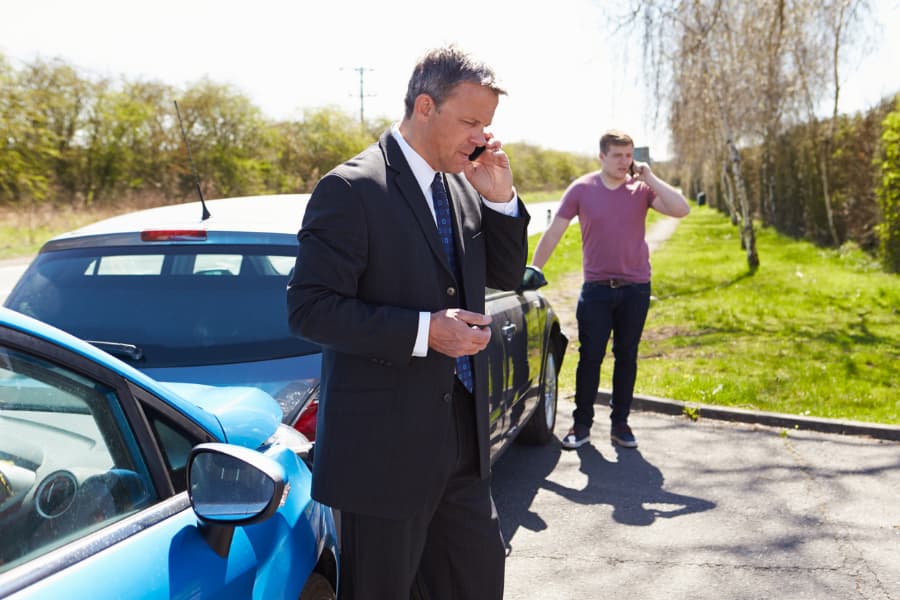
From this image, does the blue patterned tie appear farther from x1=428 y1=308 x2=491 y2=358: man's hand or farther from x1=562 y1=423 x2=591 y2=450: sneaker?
x1=562 y1=423 x2=591 y2=450: sneaker

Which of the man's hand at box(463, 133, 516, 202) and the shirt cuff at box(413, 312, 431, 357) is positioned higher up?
the man's hand at box(463, 133, 516, 202)

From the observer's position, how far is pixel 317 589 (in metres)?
2.30

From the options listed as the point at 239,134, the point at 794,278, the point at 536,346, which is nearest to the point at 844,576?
the point at 536,346

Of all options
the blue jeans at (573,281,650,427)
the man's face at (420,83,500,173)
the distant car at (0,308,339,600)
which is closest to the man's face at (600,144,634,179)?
the blue jeans at (573,281,650,427)

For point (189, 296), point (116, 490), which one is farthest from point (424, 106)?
point (189, 296)

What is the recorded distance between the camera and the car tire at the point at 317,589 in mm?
2213

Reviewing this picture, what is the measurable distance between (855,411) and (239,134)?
34.4 m

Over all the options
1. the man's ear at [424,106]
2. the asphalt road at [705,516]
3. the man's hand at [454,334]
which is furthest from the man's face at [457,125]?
the asphalt road at [705,516]

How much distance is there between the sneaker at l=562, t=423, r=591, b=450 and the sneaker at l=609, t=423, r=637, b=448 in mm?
197

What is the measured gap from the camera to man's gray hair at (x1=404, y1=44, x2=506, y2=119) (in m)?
2.25

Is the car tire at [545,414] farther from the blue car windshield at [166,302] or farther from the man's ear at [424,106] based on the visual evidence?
the man's ear at [424,106]

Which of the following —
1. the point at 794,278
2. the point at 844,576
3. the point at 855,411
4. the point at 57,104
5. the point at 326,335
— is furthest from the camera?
the point at 57,104

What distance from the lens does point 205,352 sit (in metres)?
3.21

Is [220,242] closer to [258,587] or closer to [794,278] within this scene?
[258,587]
